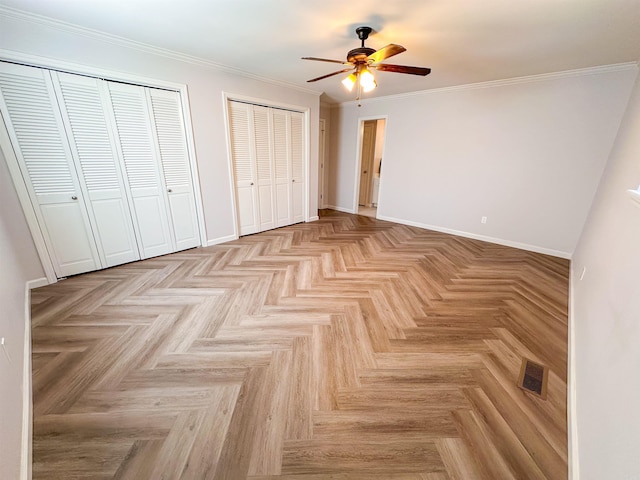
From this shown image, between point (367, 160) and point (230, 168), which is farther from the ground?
point (367, 160)

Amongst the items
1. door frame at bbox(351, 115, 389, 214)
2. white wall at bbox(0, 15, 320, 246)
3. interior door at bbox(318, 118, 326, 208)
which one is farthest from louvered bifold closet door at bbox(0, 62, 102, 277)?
door frame at bbox(351, 115, 389, 214)

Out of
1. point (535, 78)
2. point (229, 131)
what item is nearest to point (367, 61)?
point (229, 131)

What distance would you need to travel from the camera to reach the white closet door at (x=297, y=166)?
4.70 m

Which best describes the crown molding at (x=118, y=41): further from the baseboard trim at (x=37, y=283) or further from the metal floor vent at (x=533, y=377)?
the metal floor vent at (x=533, y=377)

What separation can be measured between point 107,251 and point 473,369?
4.07m

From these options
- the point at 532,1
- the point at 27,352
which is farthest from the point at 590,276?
the point at 27,352

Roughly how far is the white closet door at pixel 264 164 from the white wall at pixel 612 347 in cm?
426

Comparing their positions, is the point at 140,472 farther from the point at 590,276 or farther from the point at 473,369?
the point at 590,276

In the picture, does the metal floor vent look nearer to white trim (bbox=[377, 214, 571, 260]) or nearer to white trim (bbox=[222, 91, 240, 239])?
white trim (bbox=[377, 214, 571, 260])

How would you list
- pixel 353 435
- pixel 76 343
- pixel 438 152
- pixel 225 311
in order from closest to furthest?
pixel 353 435 < pixel 76 343 < pixel 225 311 < pixel 438 152

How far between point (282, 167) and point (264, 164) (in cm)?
40

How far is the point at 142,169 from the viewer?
124 inches

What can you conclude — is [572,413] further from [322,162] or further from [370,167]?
[370,167]

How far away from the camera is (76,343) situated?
194cm
